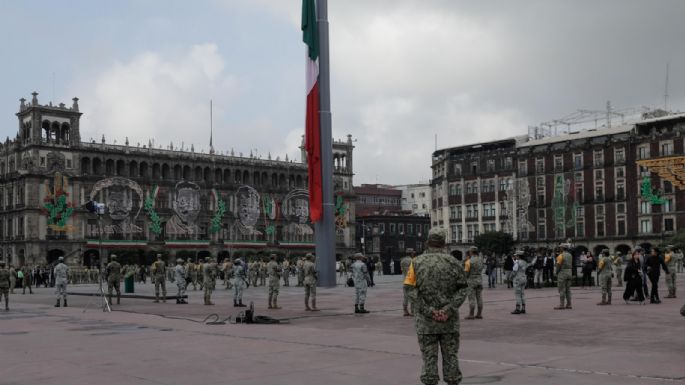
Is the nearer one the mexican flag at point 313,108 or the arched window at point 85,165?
the mexican flag at point 313,108

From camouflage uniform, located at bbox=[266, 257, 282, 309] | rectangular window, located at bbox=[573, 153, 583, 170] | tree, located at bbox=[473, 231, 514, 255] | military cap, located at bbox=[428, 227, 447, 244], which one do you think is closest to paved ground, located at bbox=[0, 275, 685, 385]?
camouflage uniform, located at bbox=[266, 257, 282, 309]

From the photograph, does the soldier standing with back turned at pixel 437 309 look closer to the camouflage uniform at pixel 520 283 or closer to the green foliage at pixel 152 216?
the camouflage uniform at pixel 520 283

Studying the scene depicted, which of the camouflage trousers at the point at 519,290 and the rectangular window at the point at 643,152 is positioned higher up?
the rectangular window at the point at 643,152

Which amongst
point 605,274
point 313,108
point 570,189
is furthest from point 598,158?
point 605,274

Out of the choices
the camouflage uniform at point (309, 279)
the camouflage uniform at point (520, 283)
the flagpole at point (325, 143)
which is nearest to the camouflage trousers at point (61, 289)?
the camouflage uniform at point (309, 279)

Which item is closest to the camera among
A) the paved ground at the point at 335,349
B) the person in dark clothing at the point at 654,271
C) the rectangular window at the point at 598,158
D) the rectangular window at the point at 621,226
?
the paved ground at the point at 335,349

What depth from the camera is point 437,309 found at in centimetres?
753

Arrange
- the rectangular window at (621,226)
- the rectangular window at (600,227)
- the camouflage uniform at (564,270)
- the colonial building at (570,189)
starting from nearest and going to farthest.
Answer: the camouflage uniform at (564,270)
the colonial building at (570,189)
the rectangular window at (621,226)
the rectangular window at (600,227)

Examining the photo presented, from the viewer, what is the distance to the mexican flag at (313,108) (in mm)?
37031

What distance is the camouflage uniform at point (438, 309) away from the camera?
24.5 ft

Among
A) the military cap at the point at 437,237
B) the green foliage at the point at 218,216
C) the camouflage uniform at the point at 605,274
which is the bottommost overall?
the camouflage uniform at the point at 605,274

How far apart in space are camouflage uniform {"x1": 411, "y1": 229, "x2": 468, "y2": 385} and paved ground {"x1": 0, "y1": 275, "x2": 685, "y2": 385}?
2117 mm

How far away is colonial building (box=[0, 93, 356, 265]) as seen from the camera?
8281 centimetres

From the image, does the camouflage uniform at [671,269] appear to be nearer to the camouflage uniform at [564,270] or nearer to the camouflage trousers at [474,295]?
the camouflage uniform at [564,270]
